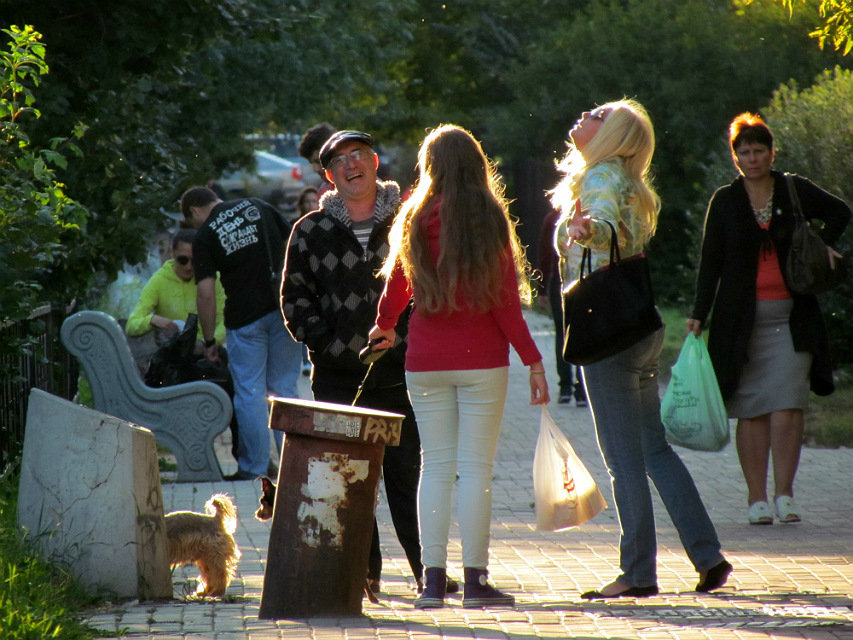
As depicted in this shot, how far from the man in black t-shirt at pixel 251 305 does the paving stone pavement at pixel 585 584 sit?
0.42m

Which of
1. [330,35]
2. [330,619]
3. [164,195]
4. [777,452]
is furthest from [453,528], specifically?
[330,35]

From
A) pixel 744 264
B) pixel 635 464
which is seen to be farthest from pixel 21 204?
pixel 744 264

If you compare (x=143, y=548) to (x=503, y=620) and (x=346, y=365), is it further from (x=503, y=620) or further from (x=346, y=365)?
(x=503, y=620)

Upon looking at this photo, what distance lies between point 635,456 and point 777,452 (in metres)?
2.15

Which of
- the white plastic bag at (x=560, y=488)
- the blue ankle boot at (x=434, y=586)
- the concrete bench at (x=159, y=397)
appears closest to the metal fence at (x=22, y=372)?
the concrete bench at (x=159, y=397)

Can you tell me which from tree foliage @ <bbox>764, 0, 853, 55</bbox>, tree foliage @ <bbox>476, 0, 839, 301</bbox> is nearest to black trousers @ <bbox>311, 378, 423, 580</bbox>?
tree foliage @ <bbox>764, 0, 853, 55</bbox>

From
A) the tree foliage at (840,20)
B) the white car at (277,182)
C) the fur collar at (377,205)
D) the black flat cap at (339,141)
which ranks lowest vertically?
the fur collar at (377,205)

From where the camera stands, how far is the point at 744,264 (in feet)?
22.8

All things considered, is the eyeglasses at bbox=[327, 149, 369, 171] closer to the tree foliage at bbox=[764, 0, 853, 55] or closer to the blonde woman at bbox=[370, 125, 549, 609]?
the blonde woman at bbox=[370, 125, 549, 609]

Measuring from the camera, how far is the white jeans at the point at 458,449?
5059 mm

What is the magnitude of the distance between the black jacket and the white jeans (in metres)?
2.19

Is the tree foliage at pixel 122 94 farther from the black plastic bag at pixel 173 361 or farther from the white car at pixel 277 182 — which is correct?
the white car at pixel 277 182

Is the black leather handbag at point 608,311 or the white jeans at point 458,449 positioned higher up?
the black leather handbag at point 608,311

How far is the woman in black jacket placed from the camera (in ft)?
22.7
